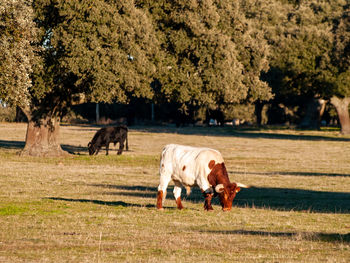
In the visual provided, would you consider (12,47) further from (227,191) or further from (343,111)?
(343,111)

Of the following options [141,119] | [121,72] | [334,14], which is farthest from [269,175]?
[141,119]

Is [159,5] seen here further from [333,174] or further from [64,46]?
[333,174]

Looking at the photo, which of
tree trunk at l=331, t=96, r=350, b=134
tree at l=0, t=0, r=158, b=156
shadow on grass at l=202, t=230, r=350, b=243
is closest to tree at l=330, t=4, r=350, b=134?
tree trunk at l=331, t=96, r=350, b=134

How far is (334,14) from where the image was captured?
295 ft

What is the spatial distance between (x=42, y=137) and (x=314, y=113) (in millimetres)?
68593

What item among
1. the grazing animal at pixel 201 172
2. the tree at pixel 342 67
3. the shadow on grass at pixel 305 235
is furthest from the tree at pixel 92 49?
the tree at pixel 342 67

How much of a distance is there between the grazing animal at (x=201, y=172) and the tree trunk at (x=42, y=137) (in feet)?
77.2

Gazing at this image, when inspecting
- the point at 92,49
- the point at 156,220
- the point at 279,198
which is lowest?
the point at 279,198

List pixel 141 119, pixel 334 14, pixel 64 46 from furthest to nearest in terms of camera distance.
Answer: pixel 141 119 < pixel 334 14 < pixel 64 46

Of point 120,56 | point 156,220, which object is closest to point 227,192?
point 156,220

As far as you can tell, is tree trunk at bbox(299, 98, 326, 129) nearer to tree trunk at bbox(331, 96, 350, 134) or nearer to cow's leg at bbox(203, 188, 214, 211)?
tree trunk at bbox(331, 96, 350, 134)

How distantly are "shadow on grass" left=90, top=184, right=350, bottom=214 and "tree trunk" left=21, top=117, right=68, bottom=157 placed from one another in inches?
592

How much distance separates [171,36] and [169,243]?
1094 inches

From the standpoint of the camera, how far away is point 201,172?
56.5ft
